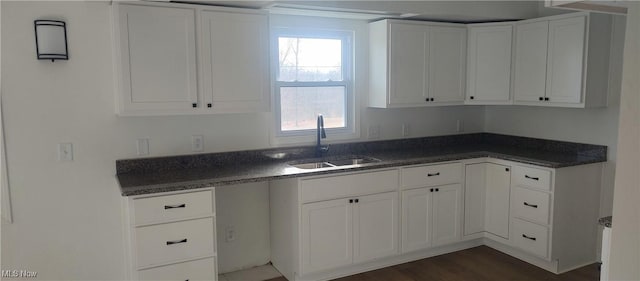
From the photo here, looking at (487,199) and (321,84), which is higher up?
(321,84)

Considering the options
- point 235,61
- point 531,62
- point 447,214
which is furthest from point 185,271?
point 531,62

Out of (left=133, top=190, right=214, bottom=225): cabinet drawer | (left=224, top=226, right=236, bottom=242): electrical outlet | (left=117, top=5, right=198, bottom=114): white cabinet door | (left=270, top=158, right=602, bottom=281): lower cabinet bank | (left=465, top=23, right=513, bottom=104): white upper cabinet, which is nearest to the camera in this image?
(left=133, top=190, right=214, bottom=225): cabinet drawer

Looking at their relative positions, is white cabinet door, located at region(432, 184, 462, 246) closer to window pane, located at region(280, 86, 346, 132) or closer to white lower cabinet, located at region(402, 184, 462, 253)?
white lower cabinet, located at region(402, 184, 462, 253)

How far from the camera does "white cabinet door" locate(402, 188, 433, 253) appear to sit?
360cm

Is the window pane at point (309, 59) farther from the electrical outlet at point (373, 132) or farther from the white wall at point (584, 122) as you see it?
→ the white wall at point (584, 122)

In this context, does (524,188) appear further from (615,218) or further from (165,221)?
(615,218)

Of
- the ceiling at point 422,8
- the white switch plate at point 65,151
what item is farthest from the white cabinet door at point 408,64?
the white switch plate at point 65,151

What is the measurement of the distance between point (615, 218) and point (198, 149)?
295 centimetres

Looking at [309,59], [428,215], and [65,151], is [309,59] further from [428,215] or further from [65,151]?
[65,151]

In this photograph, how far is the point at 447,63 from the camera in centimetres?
403

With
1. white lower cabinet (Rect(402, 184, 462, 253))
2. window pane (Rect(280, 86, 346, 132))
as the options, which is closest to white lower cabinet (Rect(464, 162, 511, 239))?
white lower cabinet (Rect(402, 184, 462, 253))

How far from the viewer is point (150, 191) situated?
8.79 feet

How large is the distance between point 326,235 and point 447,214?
3.61 ft

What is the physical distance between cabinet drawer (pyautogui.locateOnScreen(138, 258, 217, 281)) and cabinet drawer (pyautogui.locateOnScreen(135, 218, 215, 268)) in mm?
43
